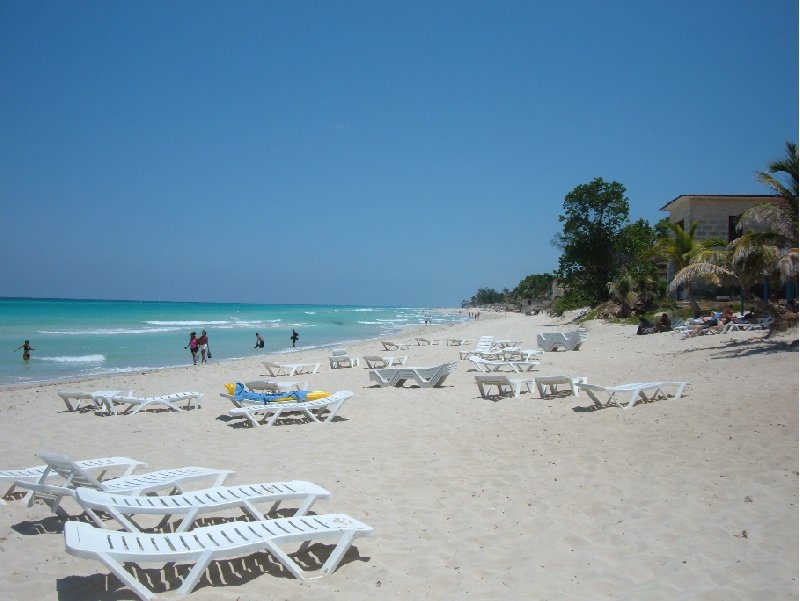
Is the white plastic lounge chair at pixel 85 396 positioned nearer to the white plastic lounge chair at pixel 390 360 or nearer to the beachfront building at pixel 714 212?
the white plastic lounge chair at pixel 390 360

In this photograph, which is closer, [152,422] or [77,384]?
→ [152,422]

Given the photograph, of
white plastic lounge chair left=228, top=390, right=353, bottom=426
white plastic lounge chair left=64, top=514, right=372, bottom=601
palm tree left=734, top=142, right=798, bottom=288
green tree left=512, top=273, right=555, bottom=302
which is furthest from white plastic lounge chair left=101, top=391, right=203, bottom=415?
green tree left=512, top=273, right=555, bottom=302

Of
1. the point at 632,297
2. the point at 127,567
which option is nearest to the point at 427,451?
the point at 127,567

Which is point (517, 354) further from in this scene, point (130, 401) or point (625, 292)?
point (625, 292)

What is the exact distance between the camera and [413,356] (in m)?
21.1

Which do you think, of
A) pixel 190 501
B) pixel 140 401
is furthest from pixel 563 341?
pixel 190 501

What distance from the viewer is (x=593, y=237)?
35.2 metres

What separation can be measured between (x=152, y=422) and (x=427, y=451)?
5053mm

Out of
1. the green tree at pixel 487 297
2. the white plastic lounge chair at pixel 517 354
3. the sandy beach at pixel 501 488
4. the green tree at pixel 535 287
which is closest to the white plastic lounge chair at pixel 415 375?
the sandy beach at pixel 501 488

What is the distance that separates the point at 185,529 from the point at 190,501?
25 cm

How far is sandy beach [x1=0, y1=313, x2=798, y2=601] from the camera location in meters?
3.83

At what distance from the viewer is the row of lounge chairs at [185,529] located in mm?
3521

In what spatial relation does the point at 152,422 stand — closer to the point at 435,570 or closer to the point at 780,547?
the point at 435,570

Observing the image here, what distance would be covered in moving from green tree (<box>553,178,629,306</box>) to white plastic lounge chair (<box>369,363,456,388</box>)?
82.5 feet
